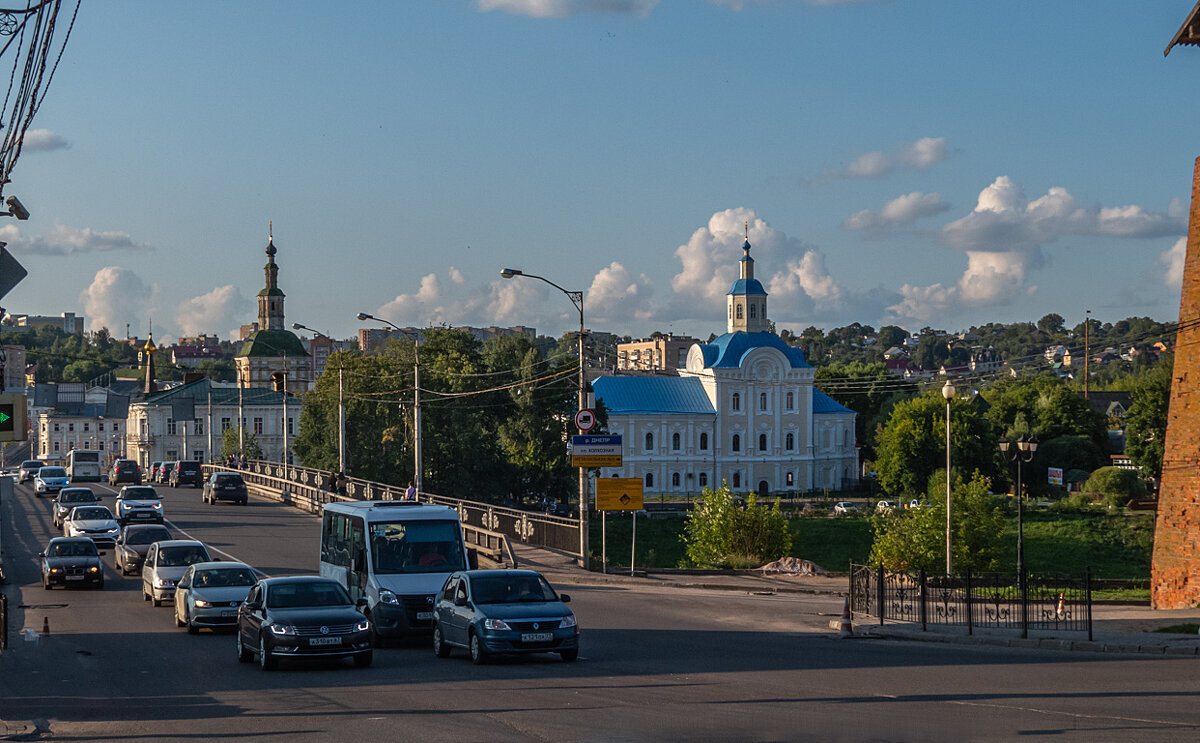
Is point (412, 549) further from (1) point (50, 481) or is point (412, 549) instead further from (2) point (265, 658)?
(1) point (50, 481)

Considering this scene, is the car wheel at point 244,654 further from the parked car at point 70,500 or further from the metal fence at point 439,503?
the parked car at point 70,500

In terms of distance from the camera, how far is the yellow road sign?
36.9 metres

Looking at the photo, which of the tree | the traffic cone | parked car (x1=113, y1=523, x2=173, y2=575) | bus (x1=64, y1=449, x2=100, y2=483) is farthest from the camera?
the tree

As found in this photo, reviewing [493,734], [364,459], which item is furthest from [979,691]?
[364,459]

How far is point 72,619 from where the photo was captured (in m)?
27.4

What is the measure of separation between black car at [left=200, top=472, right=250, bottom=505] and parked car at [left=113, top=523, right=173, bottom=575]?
2612cm

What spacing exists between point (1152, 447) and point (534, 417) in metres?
44.2

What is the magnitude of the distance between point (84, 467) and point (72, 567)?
4998 centimetres

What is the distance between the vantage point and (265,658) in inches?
771

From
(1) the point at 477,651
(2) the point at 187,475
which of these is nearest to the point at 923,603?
(1) the point at 477,651

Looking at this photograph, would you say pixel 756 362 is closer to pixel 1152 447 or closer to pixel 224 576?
pixel 1152 447

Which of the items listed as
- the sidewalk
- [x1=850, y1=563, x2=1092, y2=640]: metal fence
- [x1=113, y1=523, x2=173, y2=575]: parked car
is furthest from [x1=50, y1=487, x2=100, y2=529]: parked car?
[x1=850, y1=563, x2=1092, y2=640]: metal fence

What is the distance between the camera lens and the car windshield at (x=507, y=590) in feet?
66.8

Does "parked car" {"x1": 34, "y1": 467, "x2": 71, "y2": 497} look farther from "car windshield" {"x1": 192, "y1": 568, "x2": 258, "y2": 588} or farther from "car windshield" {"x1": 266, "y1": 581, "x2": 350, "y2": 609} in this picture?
"car windshield" {"x1": 266, "y1": 581, "x2": 350, "y2": 609}
